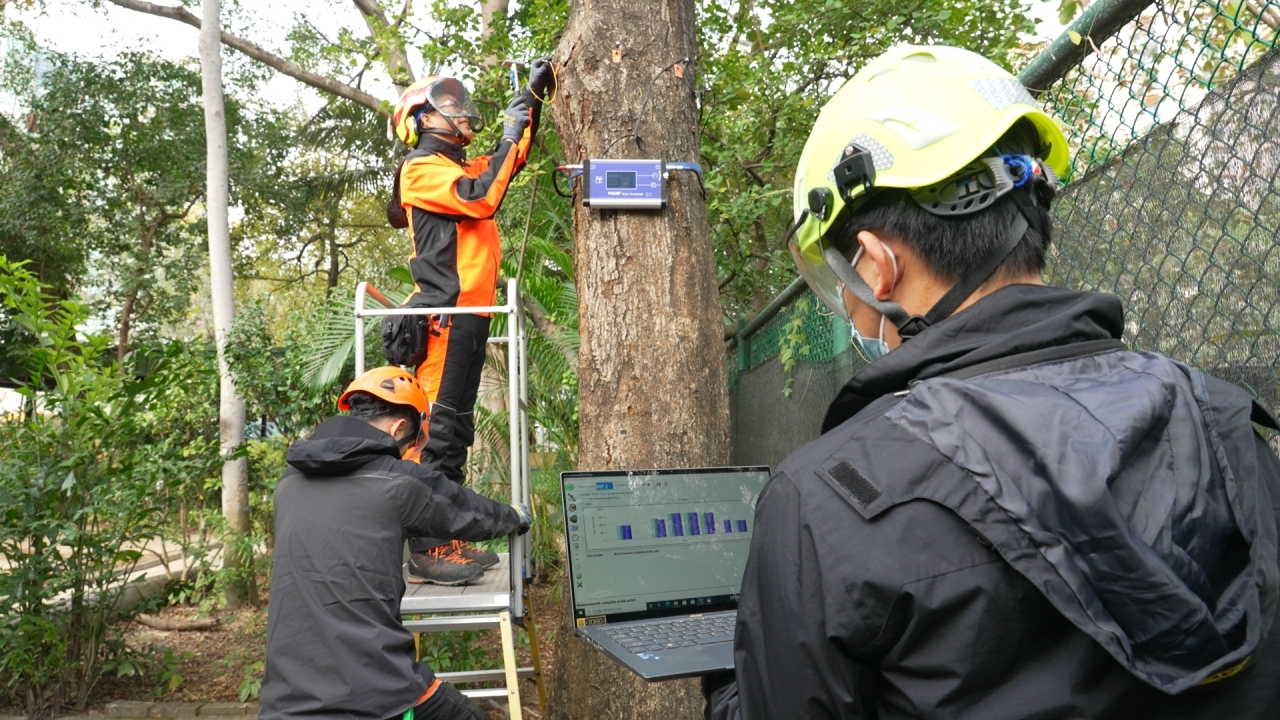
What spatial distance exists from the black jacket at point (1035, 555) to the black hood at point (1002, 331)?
0.03m

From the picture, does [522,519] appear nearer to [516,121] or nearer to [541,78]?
[516,121]

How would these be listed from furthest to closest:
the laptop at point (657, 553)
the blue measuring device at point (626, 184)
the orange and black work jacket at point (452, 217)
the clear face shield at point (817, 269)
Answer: the orange and black work jacket at point (452, 217)
the blue measuring device at point (626, 184)
the laptop at point (657, 553)
the clear face shield at point (817, 269)

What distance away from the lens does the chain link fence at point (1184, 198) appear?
1.54 m

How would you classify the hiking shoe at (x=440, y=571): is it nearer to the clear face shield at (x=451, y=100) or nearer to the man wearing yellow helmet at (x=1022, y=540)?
the clear face shield at (x=451, y=100)

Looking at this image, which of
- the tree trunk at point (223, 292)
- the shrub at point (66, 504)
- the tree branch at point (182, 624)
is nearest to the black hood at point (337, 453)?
the shrub at point (66, 504)

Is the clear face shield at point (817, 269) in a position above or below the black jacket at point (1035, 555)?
above

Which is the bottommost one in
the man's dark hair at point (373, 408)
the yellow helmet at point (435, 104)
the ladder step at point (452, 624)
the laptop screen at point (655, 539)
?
the ladder step at point (452, 624)

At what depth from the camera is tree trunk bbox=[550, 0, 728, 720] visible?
3016 mm

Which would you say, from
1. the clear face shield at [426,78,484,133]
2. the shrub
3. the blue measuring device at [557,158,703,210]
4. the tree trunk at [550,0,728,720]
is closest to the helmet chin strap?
the tree trunk at [550,0,728,720]

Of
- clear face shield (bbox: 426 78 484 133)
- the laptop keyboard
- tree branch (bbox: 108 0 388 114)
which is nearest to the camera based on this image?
the laptop keyboard

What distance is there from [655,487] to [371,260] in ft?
76.4

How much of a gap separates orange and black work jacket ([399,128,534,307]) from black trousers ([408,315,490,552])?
0.13 metres

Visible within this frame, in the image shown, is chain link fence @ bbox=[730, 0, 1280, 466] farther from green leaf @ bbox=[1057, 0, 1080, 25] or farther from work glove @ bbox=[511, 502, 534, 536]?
work glove @ bbox=[511, 502, 534, 536]

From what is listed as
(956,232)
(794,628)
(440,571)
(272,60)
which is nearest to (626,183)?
(440,571)
